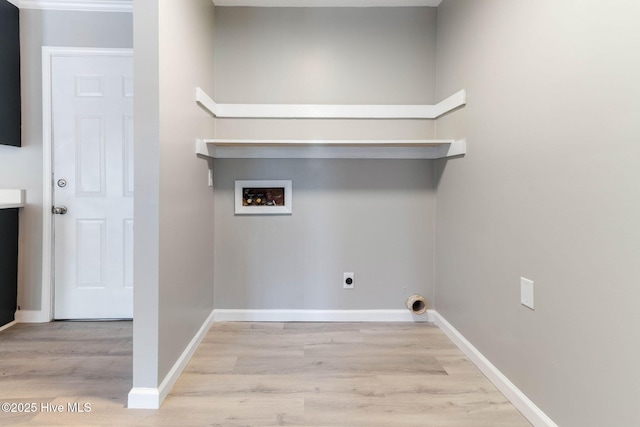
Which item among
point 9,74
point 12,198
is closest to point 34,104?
point 9,74

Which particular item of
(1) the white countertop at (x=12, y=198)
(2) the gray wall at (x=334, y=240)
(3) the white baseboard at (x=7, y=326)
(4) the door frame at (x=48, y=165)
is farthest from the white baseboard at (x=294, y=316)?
(1) the white countertop at (x=12, y=198)

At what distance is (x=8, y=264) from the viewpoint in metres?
2.50

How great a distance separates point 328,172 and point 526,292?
153cm

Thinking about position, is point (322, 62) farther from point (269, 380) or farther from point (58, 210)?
point (58, 210)

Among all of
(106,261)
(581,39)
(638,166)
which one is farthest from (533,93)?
(106,261)

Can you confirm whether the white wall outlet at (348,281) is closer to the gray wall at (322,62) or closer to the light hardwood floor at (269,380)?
the light hardwood floor at (269,380)

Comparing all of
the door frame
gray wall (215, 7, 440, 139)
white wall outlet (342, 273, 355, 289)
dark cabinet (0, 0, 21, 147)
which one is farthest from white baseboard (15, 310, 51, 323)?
white wall outlet (342, 273, 355, 289)

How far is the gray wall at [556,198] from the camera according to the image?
1101 mm

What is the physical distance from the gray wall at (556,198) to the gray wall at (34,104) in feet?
8.57

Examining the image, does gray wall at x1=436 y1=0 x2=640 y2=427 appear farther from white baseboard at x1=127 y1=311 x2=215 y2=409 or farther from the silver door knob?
the silver door knob

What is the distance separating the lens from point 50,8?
8.35 feet

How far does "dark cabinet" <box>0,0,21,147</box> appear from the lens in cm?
240

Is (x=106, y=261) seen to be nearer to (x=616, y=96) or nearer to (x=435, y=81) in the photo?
(x=435, y=81)

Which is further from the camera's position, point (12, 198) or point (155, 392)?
point (12, 198)
